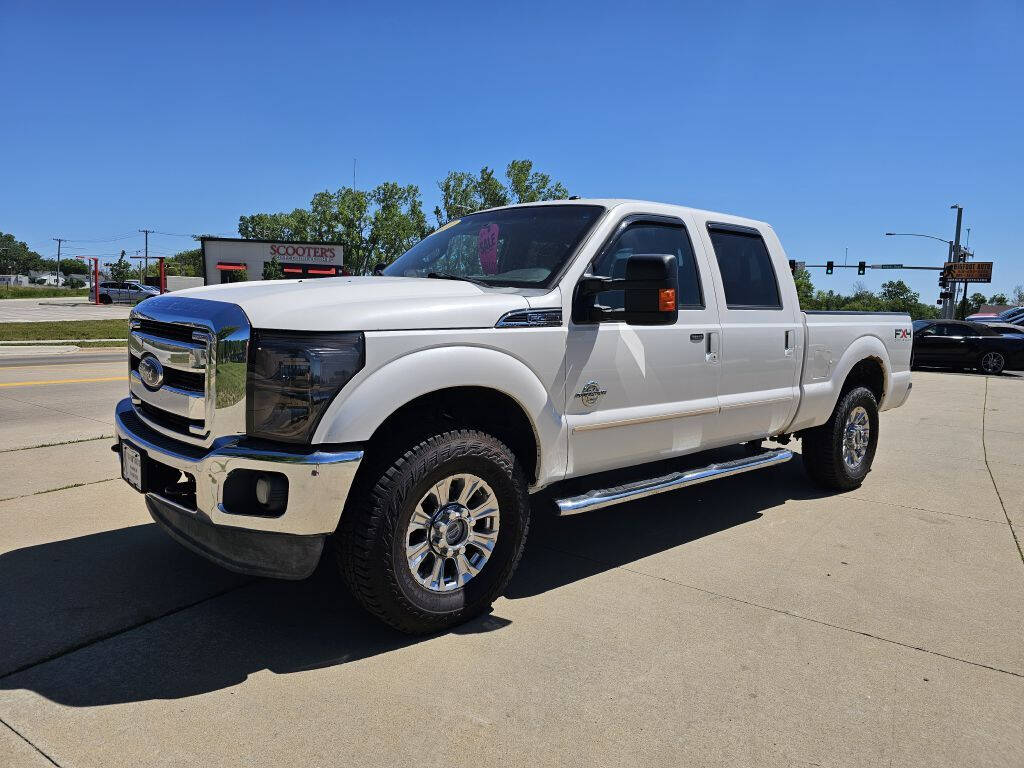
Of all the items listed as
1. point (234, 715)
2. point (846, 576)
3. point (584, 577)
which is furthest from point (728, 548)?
point (234, 715)

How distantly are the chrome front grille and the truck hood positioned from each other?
90 mm

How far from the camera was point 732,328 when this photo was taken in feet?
15.1

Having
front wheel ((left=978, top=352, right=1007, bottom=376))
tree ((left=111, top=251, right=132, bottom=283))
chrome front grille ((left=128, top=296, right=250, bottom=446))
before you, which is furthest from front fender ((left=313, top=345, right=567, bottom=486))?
tree ((left=111, top=251, right=132, bottom=283))

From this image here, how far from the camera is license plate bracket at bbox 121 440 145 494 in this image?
10.8 ft

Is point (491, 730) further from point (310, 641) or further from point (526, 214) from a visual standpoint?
point (526, 214)

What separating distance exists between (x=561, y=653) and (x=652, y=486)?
1.21m

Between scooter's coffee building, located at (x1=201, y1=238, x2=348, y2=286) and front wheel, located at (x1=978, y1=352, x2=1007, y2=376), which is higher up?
scooter's coffee building, located at (x1=201, y1=238, x2=348, y2=286)

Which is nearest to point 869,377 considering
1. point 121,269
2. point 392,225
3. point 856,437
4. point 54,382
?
point 856,437

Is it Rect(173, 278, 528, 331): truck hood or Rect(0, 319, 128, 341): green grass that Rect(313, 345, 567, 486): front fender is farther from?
Rect(0, 319, 128, 341): green grass

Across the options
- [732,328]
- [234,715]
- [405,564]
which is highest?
[732,328]

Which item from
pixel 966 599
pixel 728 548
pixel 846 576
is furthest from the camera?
pixel 728 548

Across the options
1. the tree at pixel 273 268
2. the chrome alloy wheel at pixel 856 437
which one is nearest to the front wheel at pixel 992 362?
the chrome alloy wheel at pixel 856 437

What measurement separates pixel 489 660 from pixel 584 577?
3.39ft

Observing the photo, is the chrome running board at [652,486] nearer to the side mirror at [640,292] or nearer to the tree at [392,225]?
the side mirror at [640,292]
